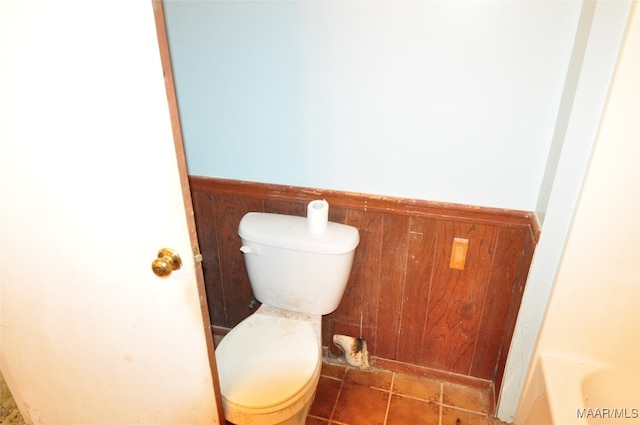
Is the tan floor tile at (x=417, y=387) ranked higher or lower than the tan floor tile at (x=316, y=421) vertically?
higher

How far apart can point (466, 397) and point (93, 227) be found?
153cm

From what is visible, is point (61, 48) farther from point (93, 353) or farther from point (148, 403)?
point (148, 403)

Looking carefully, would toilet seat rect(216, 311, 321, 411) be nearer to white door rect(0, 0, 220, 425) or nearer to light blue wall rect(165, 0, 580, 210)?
white door rect(0, 0, 220, 425)

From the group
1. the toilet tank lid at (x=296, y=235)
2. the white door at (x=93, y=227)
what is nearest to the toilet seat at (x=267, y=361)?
the white door at (x=93, y=227)

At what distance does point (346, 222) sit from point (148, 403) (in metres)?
0.87

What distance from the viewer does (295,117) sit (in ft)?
4.47

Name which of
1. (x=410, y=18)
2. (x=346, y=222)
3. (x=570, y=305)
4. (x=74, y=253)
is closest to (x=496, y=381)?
(x=570, y=305)

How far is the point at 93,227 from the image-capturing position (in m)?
0.92

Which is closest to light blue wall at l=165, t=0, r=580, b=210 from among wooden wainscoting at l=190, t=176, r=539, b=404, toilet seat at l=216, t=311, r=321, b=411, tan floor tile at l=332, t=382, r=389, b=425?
wooden wainscoting at l=190, t=176, r=539, b=404

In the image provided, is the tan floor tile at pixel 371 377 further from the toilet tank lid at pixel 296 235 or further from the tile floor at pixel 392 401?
the toilet tank lid at pixel 296 235

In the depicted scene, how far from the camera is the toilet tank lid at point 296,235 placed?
1337 millimetres

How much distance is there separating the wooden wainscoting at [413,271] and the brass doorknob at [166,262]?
2.16 feet

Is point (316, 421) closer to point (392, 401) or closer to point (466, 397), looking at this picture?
point (392, 401)

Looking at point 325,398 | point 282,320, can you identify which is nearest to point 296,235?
point 282,320
